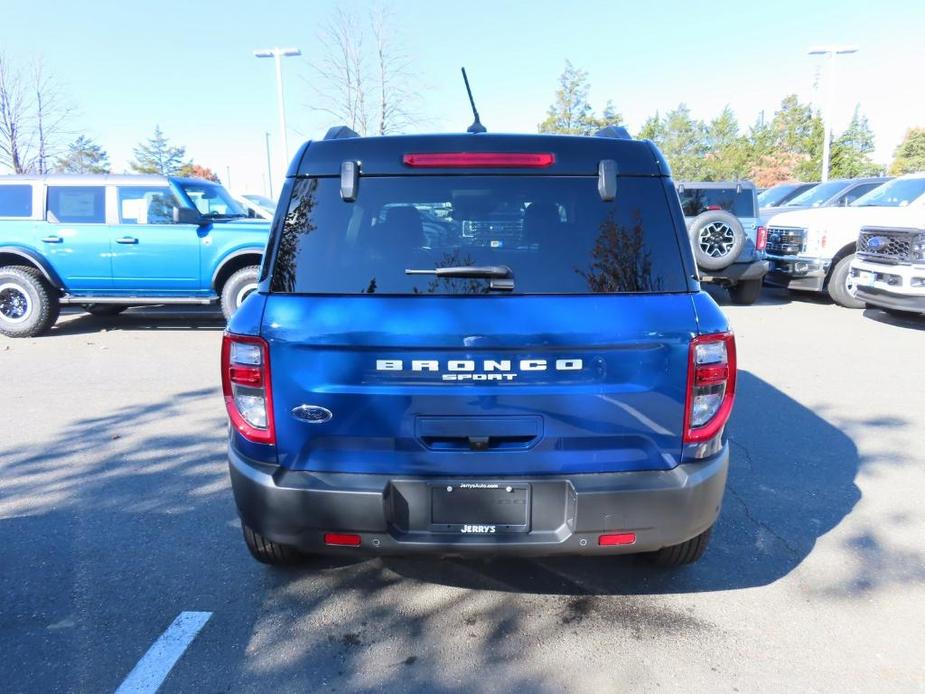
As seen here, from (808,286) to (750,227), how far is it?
1362mm

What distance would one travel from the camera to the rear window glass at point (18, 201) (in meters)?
8.80

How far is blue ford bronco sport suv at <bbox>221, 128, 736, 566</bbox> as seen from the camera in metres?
2.29

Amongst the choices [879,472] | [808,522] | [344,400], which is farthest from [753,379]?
[344,400]

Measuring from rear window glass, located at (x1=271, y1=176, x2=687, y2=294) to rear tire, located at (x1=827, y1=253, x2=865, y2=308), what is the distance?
977 cm

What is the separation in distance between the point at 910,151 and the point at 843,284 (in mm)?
64140

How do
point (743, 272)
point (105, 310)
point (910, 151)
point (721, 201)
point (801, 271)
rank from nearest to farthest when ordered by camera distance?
1. point (105, 310)
2. point (743, 272)
3. point (801, 271)
4. point (721, 201)
5. point (910, 151)

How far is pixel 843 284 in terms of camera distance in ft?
35.1

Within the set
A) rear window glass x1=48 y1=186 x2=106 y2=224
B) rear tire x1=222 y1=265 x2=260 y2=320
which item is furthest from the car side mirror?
rear window glass x1=48 y1=186 x2=106 y2=224

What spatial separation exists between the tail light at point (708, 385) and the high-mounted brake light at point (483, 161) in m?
0.89

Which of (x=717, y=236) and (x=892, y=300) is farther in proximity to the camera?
(x=717, y=236)

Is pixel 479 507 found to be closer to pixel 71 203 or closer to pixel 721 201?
pixel 71 203

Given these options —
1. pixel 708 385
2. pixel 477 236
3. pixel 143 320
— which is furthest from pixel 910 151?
pixel 477 236

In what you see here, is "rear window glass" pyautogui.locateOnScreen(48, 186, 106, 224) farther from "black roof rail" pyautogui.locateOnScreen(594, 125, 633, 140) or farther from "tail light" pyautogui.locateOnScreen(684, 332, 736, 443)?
"tail light" pyautogui.locateOnScreen(684, 332, 736, 443)

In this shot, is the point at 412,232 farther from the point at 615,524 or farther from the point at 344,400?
Answer: the point at 615,524
